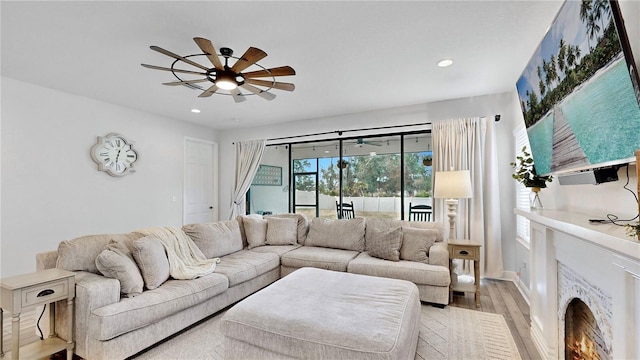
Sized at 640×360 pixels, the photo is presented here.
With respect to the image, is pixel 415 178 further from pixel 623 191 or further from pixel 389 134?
pixel 623 191

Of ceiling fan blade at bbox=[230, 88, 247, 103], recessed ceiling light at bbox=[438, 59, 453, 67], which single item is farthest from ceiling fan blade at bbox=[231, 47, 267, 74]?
recessed ceiling light at bbox=[438, 59, 453, 67]

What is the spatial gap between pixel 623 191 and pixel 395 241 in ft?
7.04

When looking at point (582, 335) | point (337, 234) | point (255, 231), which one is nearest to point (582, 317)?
point (582, 335)

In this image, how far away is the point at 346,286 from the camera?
2.29 m

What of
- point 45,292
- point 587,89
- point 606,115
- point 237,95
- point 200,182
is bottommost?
point 45,292

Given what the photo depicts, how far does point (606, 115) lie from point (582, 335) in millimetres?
1409

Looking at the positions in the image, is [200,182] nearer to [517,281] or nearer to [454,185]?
[454,185]

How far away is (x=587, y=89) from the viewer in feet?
4.17

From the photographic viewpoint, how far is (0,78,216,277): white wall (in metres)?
3.18

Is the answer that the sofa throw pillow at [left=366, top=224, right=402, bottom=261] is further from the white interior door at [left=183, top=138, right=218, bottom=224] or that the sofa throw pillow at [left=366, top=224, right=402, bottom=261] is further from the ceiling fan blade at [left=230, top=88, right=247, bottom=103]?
the white interior door at [left=183, top=138, right=218, bottom=224]

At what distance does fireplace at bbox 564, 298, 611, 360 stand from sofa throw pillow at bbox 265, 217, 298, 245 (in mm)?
3091

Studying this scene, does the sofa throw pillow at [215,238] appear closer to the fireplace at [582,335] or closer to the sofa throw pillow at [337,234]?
the sofa throw pillow at [337,234]

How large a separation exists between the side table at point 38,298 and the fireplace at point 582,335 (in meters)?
3.28

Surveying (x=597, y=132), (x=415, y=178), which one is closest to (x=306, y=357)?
(x=597, y=132)
